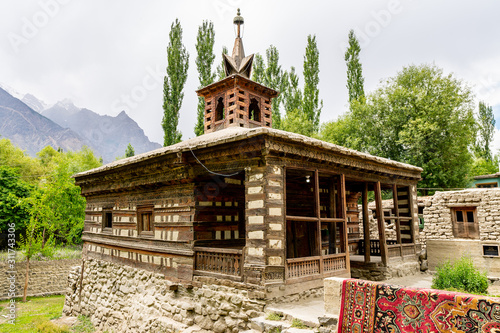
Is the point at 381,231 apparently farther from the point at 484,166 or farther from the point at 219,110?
the point at 484,166

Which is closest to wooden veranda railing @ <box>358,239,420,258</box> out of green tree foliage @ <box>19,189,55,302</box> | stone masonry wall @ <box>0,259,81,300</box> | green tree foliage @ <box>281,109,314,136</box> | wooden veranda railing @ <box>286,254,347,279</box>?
wooden veranda railing @ <box>286,254,347,279</box>

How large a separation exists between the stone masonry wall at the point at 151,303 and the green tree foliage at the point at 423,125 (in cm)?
2153

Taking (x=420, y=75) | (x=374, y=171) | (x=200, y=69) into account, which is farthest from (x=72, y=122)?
(x=374, y=171)

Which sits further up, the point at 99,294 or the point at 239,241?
the point at 239,241

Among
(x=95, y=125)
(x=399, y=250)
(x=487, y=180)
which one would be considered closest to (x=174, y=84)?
(x=399, y=250)

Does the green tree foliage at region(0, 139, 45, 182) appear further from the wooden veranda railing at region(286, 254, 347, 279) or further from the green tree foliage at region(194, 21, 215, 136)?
the wooden veranda railing at region(286, 254, 347, 279)

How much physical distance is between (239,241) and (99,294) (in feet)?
22.3

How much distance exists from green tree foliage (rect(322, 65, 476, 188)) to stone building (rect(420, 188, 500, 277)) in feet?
31.5

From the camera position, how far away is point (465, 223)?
1534 cm

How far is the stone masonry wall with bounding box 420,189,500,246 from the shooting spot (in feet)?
46.4

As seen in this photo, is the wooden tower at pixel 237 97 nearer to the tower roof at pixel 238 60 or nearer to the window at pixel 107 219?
the tower roof at pixel 238 60

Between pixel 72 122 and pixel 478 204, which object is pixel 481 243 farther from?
pixel 72 122

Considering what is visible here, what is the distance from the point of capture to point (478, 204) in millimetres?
14641

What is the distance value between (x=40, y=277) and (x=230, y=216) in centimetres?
1825
